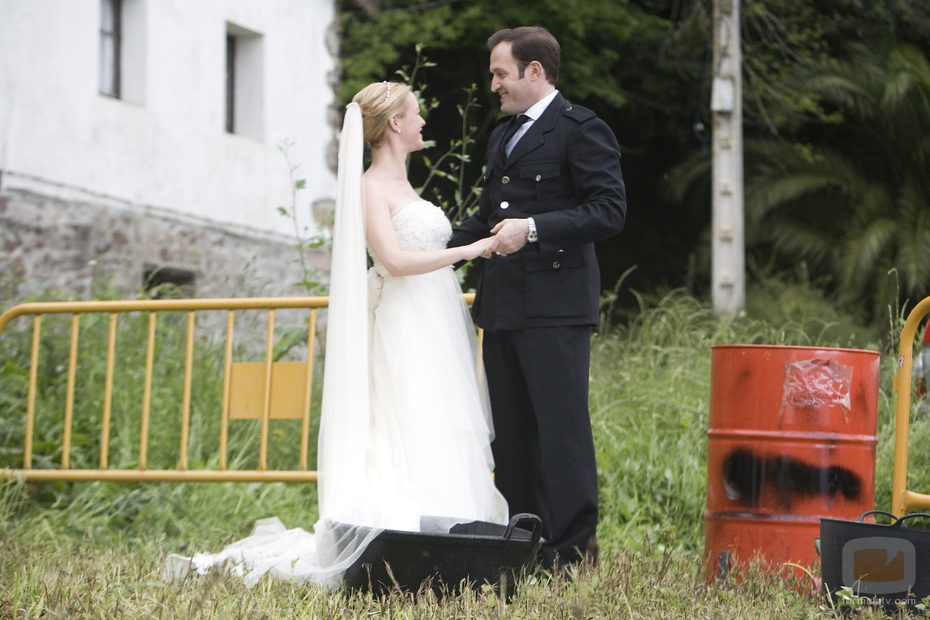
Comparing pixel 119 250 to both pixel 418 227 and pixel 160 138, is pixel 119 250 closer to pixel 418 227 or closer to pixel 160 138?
pixel 160 138

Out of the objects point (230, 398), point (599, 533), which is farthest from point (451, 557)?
point (230, 398)

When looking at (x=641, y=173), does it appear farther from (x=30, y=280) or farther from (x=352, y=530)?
(x=352, y=530)

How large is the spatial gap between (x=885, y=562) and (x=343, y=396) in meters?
1.72

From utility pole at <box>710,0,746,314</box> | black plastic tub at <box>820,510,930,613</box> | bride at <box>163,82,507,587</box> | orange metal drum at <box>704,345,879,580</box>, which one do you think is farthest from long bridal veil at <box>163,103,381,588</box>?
utility pole at <box>710,0,746,314</box>

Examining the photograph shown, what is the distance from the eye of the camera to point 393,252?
4.04 metres

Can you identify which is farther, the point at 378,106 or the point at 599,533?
the point at 599,533

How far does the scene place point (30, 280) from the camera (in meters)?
9.38

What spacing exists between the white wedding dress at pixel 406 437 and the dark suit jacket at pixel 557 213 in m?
0.19

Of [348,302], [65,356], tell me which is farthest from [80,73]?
[348,302]

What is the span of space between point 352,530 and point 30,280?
644 cm

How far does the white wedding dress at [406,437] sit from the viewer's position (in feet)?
12.7

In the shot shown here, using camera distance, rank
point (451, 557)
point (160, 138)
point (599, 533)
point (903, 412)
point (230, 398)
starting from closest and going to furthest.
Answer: point (451, 557) < point (903, 412) < point (599, 533) < point (230, 398) < point (160, 138)

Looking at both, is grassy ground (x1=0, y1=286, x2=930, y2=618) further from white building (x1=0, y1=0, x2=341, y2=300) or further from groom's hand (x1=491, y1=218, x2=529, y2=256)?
white building (x1=0, y1=0, x2=341, y2=300)

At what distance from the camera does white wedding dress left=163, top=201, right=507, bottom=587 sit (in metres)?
3.87
